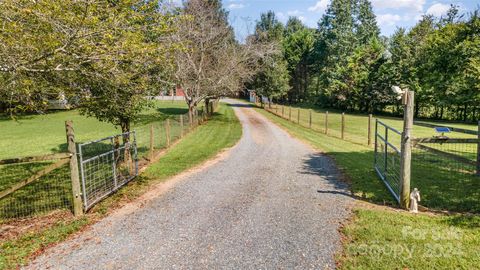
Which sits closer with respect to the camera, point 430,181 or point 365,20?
point 430,181

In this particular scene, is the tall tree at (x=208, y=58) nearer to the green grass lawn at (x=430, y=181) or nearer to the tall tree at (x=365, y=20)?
the green grass lawn at (x=430, y=181)

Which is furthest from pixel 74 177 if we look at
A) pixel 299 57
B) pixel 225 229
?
pixel 299 57

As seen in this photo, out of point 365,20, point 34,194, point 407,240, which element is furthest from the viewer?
point 365,20

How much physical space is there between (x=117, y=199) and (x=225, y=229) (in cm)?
360

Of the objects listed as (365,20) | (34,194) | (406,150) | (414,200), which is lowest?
(34,194)

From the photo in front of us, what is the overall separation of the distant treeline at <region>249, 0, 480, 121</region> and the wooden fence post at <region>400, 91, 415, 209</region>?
77.4ft

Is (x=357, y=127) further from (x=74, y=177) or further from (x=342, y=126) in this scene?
(x=74, y=177)

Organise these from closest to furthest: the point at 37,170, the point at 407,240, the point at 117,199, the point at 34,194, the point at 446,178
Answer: the point at 407,240, the point at 117,199, the point at 34,194, the point at 446,178, the point at 37,170

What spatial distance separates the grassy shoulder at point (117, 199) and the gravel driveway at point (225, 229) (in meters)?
0.34

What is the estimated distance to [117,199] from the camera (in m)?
7.96

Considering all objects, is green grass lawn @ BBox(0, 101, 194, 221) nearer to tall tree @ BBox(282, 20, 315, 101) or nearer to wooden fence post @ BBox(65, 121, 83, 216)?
wooden fence post @ BBox(65, 121, 83, 216)

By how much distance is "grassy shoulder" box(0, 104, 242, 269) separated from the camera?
5168mm

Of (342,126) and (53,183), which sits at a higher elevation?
(342,126)

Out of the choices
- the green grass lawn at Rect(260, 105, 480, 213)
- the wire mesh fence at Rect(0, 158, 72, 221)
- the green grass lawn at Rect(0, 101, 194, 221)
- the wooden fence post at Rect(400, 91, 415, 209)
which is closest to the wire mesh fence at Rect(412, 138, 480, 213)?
the green grass lawn at Rect(260, 105, 480, 213)
